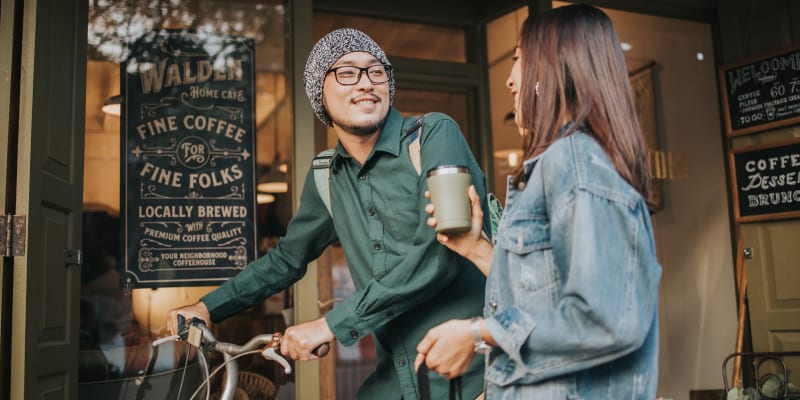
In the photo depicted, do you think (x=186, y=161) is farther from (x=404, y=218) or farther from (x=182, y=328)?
(x=404, y=218)

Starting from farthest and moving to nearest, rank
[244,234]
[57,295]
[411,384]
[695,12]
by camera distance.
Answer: [695,12]
[244,234]
[57,295]
[411,384]

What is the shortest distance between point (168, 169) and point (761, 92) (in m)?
3.70

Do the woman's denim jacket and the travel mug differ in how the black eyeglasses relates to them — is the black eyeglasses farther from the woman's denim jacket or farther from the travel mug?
the woman's denim jacket

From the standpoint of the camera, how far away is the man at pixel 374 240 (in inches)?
69.7

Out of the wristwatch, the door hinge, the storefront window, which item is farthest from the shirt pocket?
the storefront window

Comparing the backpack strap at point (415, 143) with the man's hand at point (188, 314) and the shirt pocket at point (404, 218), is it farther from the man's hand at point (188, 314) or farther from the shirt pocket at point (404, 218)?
the man's hand at point (188, 314)

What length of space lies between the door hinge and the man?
905 mm

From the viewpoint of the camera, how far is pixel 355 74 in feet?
6.99

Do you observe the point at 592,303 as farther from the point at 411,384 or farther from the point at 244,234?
the point at 244,234

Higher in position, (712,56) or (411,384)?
(712,56)

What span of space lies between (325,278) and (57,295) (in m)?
1.79

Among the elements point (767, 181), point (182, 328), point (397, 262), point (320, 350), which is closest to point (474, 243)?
point (397, 262)

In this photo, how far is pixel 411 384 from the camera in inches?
74.7

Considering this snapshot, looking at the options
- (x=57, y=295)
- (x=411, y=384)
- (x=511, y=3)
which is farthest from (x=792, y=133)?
(x=57, y=295)
